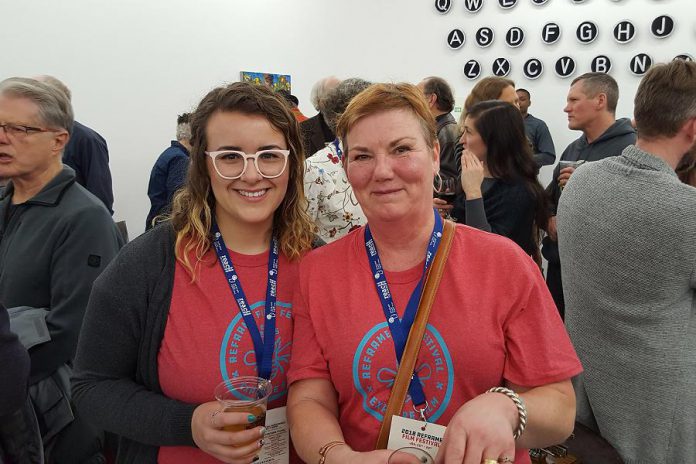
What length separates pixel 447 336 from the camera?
1.19m

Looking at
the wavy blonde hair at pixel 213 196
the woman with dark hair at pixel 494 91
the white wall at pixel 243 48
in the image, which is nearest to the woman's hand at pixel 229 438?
the wavy blonde hair at pixel 213 196

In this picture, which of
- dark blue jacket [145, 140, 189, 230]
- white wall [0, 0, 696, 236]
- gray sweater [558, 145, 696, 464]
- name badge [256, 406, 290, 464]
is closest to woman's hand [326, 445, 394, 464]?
name badge [256, 406, 290, 464]

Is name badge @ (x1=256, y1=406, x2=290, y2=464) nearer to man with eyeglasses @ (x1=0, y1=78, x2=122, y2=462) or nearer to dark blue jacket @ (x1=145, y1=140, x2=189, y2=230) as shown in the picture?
man with eyeglasses @ (x1=0, y1=78, x2=122, y2=462)

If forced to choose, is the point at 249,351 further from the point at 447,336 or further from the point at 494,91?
the point at 494,91

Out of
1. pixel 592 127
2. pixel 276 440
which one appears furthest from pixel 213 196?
pixel 592 127

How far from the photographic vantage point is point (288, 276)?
1.42 meters

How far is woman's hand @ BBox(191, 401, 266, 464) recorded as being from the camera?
44.9 inches

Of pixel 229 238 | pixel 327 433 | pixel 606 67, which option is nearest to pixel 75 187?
pixel 229 238

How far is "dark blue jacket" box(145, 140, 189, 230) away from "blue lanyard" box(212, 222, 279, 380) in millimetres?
3034

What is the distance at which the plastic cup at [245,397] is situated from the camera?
1146mm

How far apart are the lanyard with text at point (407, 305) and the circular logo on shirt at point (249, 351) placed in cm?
26

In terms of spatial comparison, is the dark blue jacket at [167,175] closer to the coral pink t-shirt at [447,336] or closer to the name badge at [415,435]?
the coral pink t-shirt at [447,336]

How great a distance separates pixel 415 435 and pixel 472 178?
5.23 ft

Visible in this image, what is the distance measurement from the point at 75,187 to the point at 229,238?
1.01 meters
